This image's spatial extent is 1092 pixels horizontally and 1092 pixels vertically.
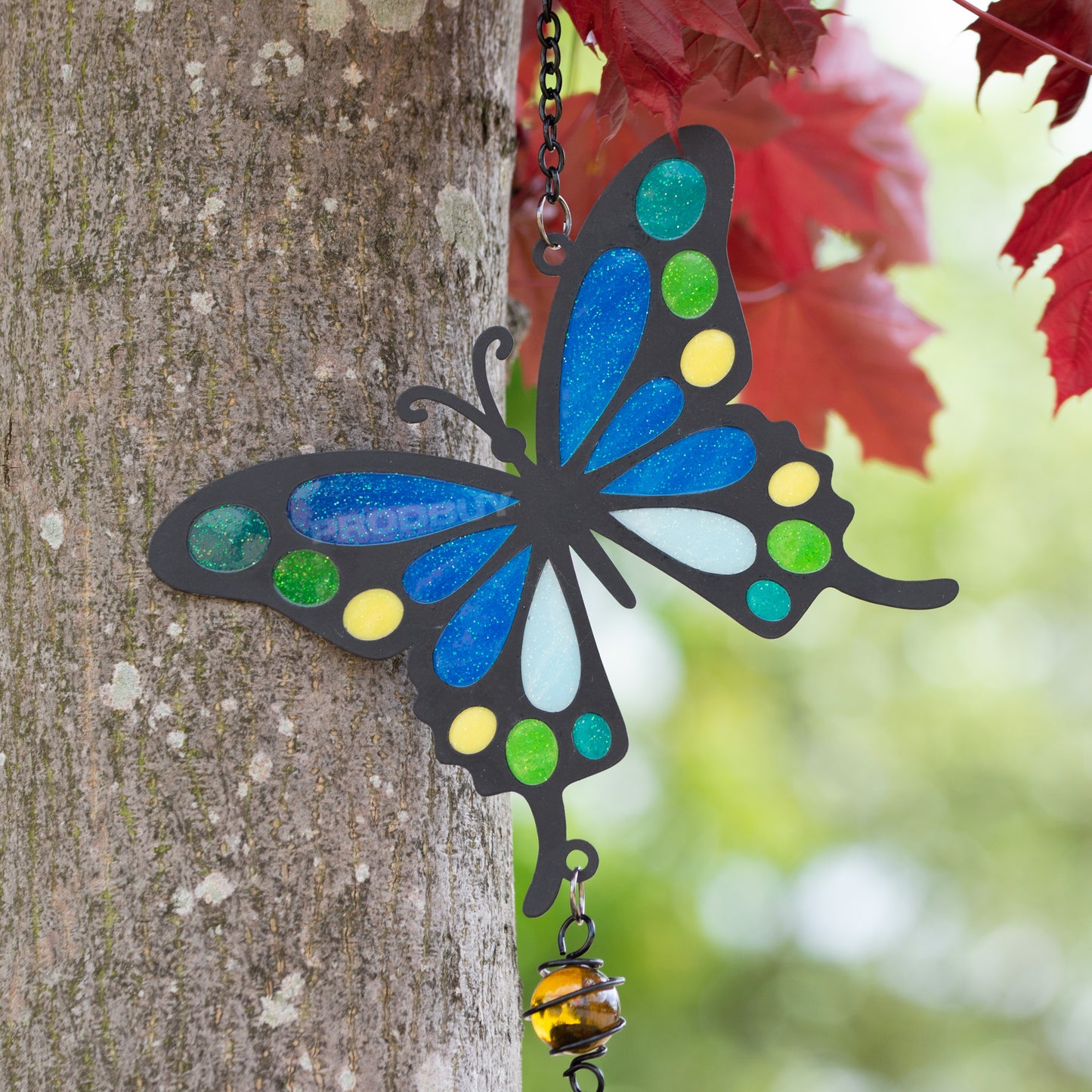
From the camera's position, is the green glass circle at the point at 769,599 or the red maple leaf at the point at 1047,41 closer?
the green glass circle at the point at 769,599

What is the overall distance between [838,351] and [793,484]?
0.71m

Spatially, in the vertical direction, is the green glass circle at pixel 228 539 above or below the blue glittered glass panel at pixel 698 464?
below

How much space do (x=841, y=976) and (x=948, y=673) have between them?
1.40 metres

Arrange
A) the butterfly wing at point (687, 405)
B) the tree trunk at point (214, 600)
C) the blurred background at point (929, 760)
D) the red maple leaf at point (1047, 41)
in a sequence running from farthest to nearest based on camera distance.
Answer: the blurred background at point (929, 760) < the red maple leaf at point (1047, 41) < the butterfly wing at point (687, 405) < the tree trunk at point (214, 600)

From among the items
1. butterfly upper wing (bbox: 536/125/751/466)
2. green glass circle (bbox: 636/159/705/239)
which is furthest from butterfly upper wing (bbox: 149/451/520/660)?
green glass circle (bbox: 636/159/705/239)

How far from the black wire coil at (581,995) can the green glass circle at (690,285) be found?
0.42m

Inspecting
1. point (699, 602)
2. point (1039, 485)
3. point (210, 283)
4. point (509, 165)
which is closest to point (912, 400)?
point (509, 165)

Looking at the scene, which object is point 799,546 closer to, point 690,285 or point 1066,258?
point 690,285

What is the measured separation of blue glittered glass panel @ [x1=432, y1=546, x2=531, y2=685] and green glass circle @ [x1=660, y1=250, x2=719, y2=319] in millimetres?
203

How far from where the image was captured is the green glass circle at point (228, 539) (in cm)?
60

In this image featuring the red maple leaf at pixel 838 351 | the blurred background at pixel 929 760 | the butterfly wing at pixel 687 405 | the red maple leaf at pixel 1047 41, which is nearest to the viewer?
the butterfly wing at pixel 687 405

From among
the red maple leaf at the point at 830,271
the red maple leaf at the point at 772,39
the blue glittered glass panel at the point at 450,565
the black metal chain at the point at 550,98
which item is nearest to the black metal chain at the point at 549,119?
the black metal chain at the point at 550,98

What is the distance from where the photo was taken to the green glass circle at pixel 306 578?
60cm

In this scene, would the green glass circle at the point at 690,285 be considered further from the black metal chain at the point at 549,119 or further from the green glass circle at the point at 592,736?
the green glass circle at the point at 592,736
